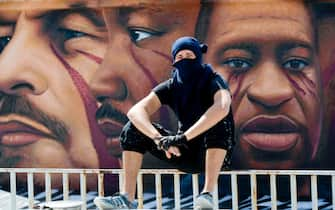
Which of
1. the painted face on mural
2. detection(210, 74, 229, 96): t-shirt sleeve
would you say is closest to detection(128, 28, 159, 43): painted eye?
the painted face on mural

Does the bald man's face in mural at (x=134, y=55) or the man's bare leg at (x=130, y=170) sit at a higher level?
the bald man's face in mural at (x=134, y=55)

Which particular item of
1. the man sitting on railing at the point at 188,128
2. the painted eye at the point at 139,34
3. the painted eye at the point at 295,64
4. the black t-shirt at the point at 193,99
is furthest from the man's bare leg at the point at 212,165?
the painted eye at the point at 139,34

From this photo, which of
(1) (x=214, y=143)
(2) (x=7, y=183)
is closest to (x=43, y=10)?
(2) (x=7, y=183)

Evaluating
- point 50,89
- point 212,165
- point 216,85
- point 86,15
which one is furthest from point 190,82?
point 50,89

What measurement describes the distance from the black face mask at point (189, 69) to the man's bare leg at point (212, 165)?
1.49ft

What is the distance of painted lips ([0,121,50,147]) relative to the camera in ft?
16.6

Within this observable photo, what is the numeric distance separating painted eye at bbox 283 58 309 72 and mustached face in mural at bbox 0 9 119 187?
163 centimetres

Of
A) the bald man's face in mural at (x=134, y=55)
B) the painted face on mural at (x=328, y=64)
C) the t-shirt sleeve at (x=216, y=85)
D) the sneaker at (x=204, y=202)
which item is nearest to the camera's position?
the sneaker at (x=204, y=202)

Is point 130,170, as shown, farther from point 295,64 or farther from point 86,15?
point 86,15

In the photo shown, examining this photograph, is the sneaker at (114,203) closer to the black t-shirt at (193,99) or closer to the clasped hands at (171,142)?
the clasped hands at (171,142)

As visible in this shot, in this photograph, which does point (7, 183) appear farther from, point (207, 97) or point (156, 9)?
point (207, 97)

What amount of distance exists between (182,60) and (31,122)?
2.50 meters

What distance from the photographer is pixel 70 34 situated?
4.96 meters

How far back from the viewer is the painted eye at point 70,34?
4934 millimetres
